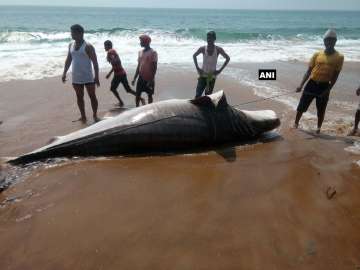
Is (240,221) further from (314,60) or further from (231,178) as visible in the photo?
(314,60)

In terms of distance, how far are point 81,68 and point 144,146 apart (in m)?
2.56

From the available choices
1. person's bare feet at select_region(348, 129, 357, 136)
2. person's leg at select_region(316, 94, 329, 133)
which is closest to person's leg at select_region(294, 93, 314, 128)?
person's leg at select_region(316, 94, 329, 133)

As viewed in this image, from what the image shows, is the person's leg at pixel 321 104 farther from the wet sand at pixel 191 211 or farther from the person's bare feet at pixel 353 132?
the wet sand at pixel 191 211

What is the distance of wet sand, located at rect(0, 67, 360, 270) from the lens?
10.5 feet

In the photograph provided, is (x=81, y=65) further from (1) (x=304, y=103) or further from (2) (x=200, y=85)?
(1) (x=304, y=103)

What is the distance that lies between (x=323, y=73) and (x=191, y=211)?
4.11 m

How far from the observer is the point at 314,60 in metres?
6.62

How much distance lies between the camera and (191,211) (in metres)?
3.92

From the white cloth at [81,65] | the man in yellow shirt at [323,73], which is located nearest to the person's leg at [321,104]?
the man in yellow shirt at [323,73]

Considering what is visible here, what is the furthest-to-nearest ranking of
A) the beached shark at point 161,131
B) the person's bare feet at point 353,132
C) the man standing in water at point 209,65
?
the man standing in water at point 209,65
the person's bare feet at point 353,132
the beached shark at point 161,131

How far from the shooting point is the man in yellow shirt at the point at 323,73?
20.9ft

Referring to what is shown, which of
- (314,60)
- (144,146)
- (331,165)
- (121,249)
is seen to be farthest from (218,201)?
(314,60)

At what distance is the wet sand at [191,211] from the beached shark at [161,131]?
0.20m

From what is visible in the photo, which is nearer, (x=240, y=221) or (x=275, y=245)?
(x=275, y=245)
